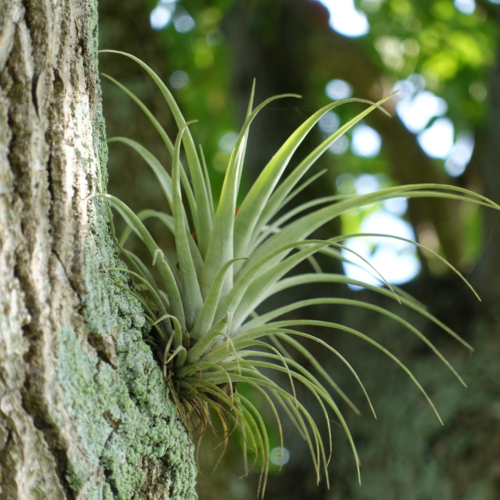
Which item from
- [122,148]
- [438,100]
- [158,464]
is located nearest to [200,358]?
[158,464]

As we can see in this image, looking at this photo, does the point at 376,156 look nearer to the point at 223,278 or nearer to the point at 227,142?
the point at 227,142

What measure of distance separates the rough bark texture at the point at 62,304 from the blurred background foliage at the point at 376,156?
2.15 ft

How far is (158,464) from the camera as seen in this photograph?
1.89ft

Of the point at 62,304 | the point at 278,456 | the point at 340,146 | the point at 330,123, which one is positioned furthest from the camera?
the point at 340,146

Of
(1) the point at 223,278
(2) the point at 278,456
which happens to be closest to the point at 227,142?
(2) the point at 278,456

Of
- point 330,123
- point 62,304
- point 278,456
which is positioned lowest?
point 278,456

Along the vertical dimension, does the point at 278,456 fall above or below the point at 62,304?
below

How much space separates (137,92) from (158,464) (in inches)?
57.7

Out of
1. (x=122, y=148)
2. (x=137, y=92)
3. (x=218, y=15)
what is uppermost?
(x=218, y=15)

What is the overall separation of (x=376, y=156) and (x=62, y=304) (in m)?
3.02

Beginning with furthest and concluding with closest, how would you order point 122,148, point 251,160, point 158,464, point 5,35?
point 251,160, point 122,148, point 158,464, point 5,35

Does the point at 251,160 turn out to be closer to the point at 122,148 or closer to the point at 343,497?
the point at 122,148

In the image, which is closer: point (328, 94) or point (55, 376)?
point (55, 376)

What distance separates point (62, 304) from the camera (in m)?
0.49
